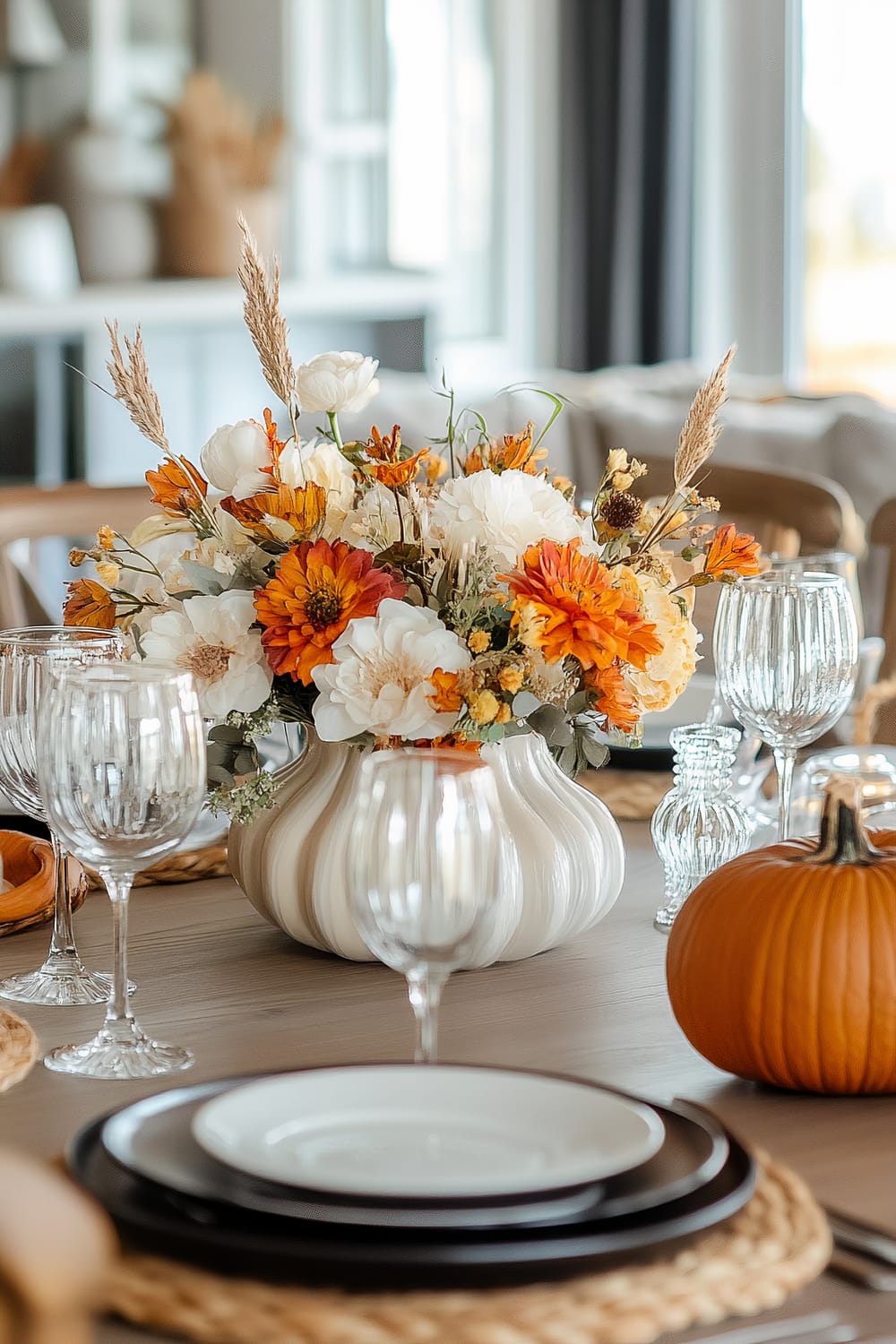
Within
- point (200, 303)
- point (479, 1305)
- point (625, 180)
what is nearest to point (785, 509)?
point (479, 1305)

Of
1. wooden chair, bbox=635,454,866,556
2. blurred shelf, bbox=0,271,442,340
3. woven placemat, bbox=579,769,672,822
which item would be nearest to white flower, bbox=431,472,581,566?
woven placemat, bbox=579,769,672,822

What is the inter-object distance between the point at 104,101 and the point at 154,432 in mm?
3984

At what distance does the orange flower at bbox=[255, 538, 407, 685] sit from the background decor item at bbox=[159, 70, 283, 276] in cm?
392

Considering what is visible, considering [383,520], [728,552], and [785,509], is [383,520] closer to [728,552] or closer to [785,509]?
[728,552]

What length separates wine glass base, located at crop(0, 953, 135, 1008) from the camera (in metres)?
1.01

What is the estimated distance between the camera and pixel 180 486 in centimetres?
107

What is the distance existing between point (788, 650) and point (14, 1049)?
548 millimetres

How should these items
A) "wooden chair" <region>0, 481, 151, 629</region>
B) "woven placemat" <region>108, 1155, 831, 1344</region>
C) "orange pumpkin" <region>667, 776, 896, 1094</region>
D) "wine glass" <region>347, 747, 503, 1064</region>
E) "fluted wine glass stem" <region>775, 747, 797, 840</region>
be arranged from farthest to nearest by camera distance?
1. "wooden chair" <region>0, 481, 151, 629</region>
2. "fluted wine glass stem" <region>775, 747, 797, 840</region>
3. "orange pumpkin" <region>667, 776, 896, 1094</region>
4. "wine glass" <region>347, 747, 503, 1064</region>
5. "woven placemat" <region>108, 1155, 831, 1344</region>

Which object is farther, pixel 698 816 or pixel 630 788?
pixel 630 788

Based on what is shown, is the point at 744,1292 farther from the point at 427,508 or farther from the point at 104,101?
the point at 104,101

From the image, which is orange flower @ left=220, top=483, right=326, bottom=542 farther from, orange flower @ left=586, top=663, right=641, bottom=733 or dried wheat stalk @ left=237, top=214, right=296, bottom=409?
orange flower @ left=586, top=663, right=641, bottom=733

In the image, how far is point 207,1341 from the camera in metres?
0.60

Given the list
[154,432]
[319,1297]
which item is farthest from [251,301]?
[319,1297]

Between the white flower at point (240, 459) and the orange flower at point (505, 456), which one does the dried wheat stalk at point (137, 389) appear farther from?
the orange flower at point (505, 456)
